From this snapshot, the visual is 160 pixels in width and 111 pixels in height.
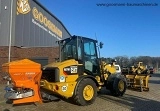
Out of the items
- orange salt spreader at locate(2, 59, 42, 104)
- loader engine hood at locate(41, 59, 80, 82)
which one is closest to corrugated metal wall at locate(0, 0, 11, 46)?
loader engine hood at locate(41, 59, 80, 82)

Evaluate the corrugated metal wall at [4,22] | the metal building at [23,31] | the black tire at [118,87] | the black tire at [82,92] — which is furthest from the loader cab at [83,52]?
the corrugated metal wall at [4,22]

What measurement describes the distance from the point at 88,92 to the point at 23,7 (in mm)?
14445

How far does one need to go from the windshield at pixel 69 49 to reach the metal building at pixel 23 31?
8.15 meters

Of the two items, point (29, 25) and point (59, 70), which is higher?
point (29, 25)

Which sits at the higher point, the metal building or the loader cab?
the metal building

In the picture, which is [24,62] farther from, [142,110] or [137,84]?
[137,84]

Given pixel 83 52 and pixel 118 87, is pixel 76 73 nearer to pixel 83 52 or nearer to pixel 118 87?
pixel 83 52

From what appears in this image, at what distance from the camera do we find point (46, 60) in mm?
24562

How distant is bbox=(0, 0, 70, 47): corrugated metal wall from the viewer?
68.9ft

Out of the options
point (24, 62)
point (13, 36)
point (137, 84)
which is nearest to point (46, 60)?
point (13, 36)

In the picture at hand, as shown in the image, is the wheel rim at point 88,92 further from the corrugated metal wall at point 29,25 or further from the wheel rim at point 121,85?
the corrugated metal wall at point 29,25

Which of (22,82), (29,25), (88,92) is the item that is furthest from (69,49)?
(29,25)

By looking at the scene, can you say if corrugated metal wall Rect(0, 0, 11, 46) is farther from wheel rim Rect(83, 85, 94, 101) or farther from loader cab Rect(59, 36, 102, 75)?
wheel rim Rect(83, 85, 94, 101)

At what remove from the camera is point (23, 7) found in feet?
73.5
